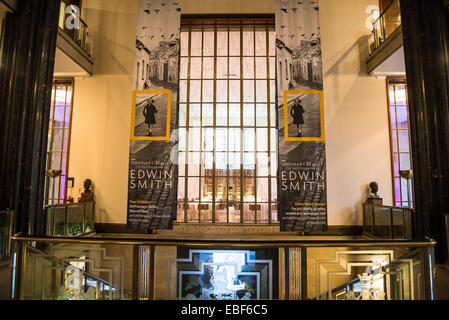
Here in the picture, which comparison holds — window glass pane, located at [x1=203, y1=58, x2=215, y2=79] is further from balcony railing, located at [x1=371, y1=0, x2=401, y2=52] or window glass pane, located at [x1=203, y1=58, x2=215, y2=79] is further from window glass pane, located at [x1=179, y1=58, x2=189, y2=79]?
balcony railing, located at [x1=371, y1=0, x2=401, y2=52]

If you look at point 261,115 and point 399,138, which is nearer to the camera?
point 399,138

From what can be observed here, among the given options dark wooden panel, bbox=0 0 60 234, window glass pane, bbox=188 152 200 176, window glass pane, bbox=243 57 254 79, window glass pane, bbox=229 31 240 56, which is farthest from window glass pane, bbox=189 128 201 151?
dark wooden panel, bbox=0 0 60 234

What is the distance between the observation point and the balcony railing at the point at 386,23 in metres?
6.40

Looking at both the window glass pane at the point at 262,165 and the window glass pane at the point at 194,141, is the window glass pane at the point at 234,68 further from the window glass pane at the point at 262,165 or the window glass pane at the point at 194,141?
the window glass pane at the point at 262,165

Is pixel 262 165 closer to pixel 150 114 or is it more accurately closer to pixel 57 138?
pixel 150 114

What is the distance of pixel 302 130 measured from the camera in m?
5.32

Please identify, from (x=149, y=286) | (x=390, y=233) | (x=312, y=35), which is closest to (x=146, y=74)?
(x=312, y=35)

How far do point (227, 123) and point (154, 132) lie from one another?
260 centimetres

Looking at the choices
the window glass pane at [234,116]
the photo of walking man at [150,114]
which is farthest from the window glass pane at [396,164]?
the photo of walking man at [150,114]

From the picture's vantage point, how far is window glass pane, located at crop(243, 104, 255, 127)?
738 centimetres

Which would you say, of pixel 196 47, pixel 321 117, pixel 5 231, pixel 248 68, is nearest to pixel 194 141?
pixel 248 68

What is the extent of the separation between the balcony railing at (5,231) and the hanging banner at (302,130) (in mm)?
4701

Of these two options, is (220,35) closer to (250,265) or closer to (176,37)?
(176,37)

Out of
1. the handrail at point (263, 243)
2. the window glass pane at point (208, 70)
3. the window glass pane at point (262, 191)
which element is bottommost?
the handrail at point (263, 243)
